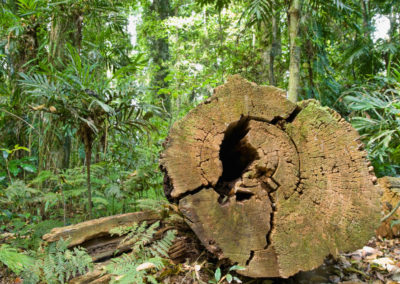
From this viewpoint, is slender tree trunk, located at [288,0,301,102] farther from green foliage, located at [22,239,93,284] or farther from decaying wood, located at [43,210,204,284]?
green foliage, located at [22,239,93,284]

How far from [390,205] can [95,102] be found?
3132 millimetres

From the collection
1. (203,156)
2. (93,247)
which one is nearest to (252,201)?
(203,156)

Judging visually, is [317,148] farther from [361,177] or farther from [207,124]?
[207,124]

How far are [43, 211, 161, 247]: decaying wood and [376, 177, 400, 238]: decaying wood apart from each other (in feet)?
8.00

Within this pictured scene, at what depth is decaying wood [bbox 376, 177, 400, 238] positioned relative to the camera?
2843 mm

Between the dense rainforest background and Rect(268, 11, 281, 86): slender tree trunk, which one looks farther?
Rect(268, 11, 281, 86): slender tree trunk

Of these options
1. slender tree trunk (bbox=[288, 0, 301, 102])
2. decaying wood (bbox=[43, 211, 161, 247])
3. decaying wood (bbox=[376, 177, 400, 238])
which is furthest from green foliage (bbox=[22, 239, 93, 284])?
slender tree trunk (bbox=[288, 0, 301, 102])

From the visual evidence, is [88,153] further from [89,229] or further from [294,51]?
[294,51]

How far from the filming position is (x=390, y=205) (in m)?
2.90

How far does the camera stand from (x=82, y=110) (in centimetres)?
238

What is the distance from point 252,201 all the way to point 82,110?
162cm

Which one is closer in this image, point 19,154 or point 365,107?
point 365,107

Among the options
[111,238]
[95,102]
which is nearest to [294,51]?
[95,102]

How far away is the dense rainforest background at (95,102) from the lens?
2381mm
